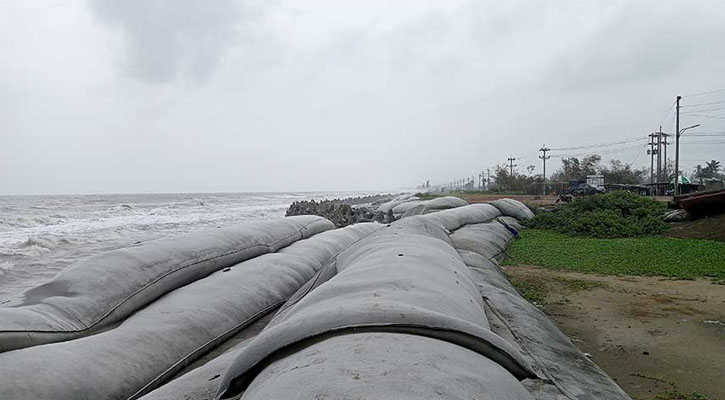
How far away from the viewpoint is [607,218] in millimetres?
10500

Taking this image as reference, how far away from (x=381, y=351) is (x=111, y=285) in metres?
2.42

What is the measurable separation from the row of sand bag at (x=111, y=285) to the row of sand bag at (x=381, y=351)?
1487 mm

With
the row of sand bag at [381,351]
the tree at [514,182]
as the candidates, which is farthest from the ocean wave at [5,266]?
the tree at [514,182]

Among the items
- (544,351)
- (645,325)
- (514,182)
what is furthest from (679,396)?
(514,182)

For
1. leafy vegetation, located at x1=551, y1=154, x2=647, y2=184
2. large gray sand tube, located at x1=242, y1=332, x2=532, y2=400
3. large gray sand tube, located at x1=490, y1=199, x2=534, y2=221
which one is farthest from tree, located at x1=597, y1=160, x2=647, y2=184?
large gray sand tube, located at x1=242, y1=332, x2=532, y2=400

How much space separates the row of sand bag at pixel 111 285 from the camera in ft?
7.73

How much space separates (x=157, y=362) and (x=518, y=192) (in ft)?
122

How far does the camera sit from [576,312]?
4379mm

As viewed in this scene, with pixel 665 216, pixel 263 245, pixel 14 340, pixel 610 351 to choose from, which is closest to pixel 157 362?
pixel 14 340

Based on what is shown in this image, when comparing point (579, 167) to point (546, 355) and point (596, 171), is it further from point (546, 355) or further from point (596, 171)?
point (546, 355)

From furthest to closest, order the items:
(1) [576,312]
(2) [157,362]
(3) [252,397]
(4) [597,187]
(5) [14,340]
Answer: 1. (4) [597,187]
2. (1) [576,312]
3. (2) [157,362]
4. (5) [14,340]
5. (3) [252,397]

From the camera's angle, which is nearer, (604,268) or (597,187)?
(604,268)

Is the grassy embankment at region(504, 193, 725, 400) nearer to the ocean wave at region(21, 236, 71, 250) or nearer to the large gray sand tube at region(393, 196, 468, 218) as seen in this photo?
the large gray sand tube at region(393, 196, 468, 218)

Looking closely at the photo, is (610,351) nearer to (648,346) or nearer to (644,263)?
(648,346)
